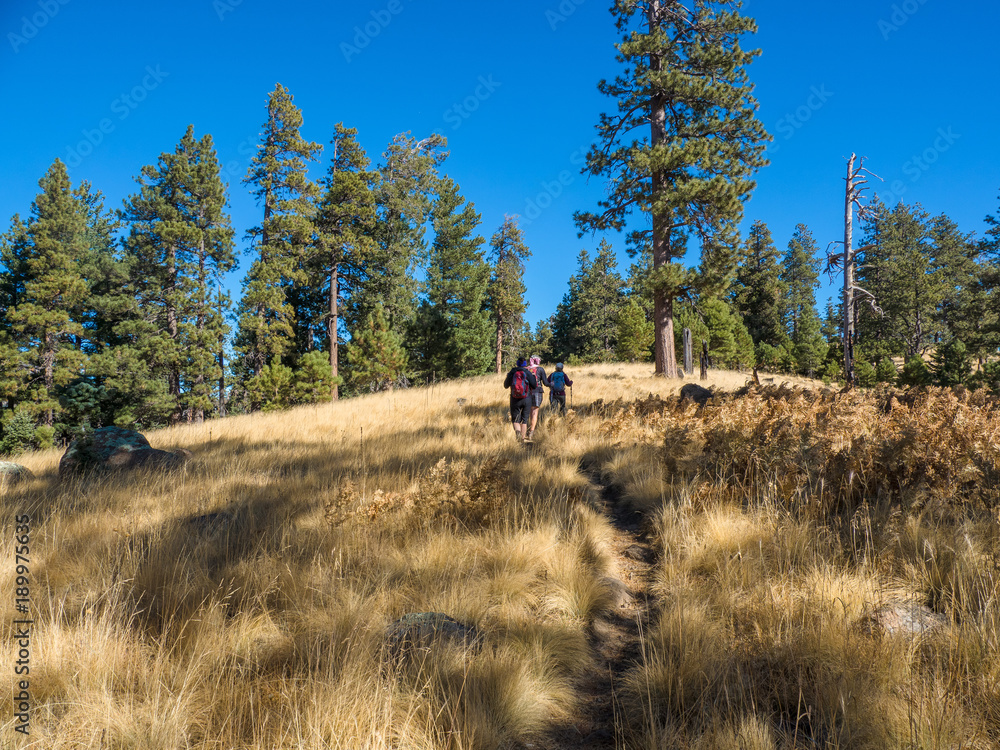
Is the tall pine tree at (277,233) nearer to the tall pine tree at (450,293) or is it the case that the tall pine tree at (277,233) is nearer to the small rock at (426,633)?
the tall pine tree at (450,293)

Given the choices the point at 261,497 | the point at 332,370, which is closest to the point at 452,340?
the point at 332,370

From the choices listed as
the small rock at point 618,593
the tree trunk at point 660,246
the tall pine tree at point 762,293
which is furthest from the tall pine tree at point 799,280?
the small rock at point 618,593

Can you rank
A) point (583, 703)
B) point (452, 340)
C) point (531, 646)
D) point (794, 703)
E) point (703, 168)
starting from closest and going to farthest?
point (794, 703) → point (583, 703) → point (531, 646) → point (703, 168) → point (452, 340)

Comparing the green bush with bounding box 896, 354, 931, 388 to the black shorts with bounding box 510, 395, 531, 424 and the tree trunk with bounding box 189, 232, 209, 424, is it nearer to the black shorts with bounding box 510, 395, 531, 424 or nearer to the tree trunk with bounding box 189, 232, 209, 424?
the black shorts with bounding box 510, 395, 531, 424

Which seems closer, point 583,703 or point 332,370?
point 583,703

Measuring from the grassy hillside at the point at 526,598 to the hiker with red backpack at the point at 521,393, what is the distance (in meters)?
2.62

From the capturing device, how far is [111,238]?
33438mm

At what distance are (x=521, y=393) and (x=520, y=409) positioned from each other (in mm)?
345

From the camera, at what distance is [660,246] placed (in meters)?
17.3

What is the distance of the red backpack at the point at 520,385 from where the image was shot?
309 inches

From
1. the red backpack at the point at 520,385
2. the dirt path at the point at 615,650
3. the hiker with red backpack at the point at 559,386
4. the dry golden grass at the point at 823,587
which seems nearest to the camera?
the dry golden grass at the point at 823,587

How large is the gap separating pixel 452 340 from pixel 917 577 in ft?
98.4

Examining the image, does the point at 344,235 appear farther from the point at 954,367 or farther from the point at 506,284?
the point at 954,367

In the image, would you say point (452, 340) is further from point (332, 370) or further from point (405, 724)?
point (405, 724)
